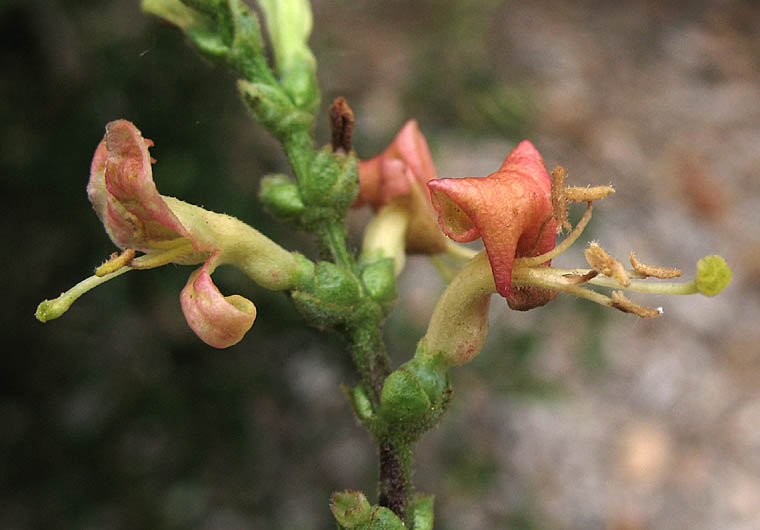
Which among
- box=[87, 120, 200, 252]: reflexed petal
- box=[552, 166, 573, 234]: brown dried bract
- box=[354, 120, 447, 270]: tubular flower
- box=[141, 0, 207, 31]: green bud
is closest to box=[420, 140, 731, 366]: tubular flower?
box=[552, 166, 573, 234]: brown dried bract

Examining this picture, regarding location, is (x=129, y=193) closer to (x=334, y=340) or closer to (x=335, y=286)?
(x=335, y=286)

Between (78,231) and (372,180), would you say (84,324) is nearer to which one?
(78,231)

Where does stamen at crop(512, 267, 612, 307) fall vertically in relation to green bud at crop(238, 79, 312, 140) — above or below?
below

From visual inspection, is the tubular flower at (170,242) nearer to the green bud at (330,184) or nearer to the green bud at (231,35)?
the green bud at (330,184)

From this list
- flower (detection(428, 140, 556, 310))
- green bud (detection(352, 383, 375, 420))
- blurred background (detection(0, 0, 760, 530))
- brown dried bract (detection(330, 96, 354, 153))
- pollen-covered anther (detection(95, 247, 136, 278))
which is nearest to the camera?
flower (detection(428, 140, 556, 310))

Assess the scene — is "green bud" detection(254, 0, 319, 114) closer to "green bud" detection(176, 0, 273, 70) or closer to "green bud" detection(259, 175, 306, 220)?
"green bud" detection(176, 0, 273, 70)

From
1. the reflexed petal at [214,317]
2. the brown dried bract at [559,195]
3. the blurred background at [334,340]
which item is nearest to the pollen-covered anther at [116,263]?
the reflexed petal at [214,317]
